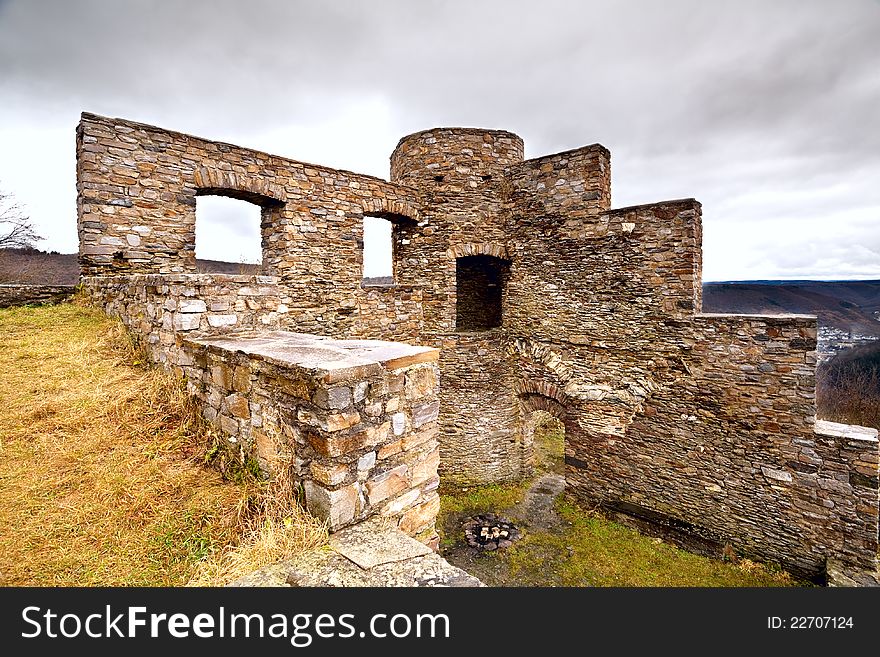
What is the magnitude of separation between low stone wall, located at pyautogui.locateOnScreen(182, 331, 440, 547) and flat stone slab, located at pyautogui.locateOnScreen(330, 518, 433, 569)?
8 centimetres

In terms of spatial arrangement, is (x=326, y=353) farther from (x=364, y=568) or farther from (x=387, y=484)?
(x=364, y=568)

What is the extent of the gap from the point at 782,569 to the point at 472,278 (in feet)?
27.7

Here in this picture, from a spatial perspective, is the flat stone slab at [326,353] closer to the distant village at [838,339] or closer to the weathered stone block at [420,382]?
the weathered stone block at [420,382]

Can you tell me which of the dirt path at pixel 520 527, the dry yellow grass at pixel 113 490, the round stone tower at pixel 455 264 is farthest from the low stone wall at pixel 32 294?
the dirt path at pixel 520 527

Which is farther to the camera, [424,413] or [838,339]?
[838,339]

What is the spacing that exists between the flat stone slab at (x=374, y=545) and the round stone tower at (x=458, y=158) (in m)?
7.73

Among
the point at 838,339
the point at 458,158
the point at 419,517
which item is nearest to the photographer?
the point at 419,517

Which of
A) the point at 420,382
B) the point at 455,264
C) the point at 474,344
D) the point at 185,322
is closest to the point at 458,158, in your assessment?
the point at 455,264

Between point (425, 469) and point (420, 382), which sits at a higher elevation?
point (420, 382)

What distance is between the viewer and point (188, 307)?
381 cm

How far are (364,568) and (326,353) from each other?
1.47m

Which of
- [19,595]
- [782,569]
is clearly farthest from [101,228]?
[782,569]

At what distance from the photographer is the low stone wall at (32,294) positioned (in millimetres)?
5633

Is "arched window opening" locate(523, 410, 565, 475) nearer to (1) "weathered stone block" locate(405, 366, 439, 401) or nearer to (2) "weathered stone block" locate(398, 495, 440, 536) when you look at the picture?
(2) "weathered stone block" locate(398, 495, 440, 536)
